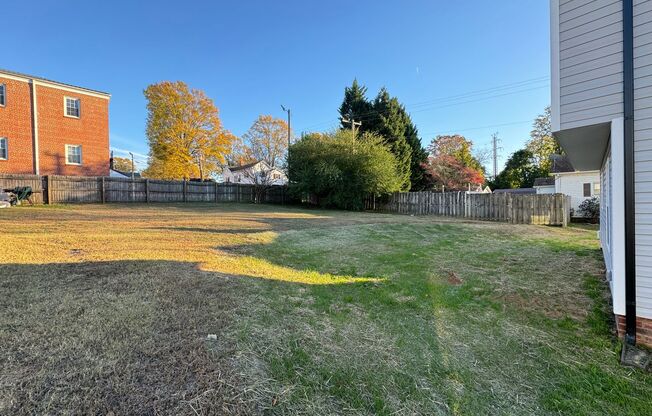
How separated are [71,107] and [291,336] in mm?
21925

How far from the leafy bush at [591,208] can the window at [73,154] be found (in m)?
29.2

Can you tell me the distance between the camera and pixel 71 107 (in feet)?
59.7

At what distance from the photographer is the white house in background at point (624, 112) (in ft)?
10.4

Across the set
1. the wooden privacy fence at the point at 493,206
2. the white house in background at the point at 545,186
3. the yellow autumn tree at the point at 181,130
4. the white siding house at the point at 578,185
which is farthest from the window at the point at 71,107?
the white house in background at the point at 545,186

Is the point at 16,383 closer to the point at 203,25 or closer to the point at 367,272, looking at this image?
the point at 367,272

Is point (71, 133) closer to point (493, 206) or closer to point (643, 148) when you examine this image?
point (643, 148)

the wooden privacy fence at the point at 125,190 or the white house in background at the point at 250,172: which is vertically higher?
the white house in background at the point at 250,172

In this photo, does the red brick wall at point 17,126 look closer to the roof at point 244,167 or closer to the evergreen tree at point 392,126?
the evergreen tree at point 392,126

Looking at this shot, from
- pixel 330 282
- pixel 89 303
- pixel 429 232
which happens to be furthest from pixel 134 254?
pixel 429 232

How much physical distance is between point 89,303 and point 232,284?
1.59 meters

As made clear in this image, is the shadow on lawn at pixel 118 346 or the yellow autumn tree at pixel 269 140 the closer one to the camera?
the shadow on lawn at pixel 118 346

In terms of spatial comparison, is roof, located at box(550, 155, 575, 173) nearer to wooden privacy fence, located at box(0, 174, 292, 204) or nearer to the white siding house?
the white siding house

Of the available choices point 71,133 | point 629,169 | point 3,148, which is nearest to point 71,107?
point 71,133

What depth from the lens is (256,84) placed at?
88.5ft
